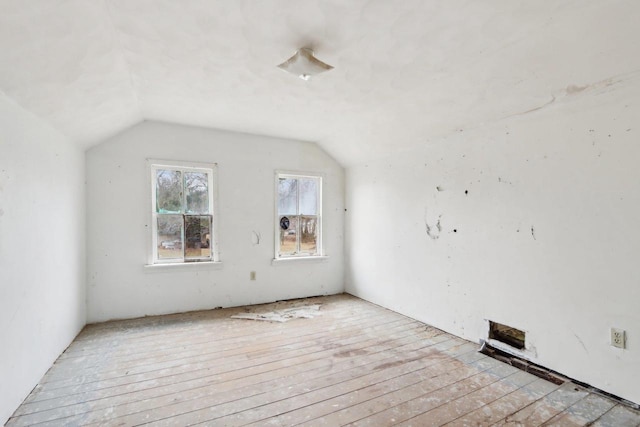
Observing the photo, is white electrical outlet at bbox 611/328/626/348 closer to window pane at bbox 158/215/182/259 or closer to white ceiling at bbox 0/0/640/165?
white ceiling at bbox 0/0/640/165

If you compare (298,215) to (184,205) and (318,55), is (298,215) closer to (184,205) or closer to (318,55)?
(184,205)

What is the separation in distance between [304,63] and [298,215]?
2.72 meters

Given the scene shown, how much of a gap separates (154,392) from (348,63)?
2.68m

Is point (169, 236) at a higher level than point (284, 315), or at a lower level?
higher

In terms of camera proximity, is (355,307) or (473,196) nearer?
(473,196)

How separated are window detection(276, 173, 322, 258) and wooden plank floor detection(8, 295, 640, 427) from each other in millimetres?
1452

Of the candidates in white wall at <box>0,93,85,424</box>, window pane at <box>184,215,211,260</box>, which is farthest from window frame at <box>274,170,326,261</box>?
white wall at <box>0,93,85,424</box>

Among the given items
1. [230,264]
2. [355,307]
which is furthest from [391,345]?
[230,264]

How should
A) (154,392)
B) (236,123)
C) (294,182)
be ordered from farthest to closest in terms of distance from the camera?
(294,182)
(236,123)
(154,392)

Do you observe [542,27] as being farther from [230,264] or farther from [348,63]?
[230,264]

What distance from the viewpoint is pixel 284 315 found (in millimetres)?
3746

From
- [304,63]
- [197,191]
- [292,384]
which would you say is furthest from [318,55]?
[197,191]

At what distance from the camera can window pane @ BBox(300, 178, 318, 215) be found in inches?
181

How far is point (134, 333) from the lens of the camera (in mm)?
3145
